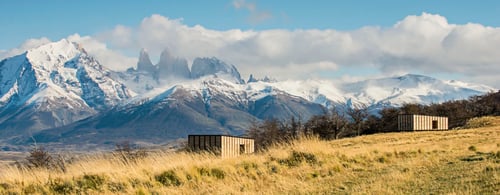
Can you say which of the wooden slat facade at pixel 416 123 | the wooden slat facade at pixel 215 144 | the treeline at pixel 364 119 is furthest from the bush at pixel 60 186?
the treeline at pixel 364 119

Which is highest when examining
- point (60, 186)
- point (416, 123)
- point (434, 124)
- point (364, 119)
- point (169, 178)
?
point (416, 123)

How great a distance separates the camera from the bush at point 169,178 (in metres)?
16.4

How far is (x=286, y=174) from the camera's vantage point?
1672 centimetres

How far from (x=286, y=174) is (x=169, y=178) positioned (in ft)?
10.3

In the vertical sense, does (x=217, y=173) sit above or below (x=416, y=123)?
below

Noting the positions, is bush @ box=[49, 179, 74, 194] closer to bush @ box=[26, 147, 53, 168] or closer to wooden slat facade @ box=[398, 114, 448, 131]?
bush @ box=[26, 147, 53, 168]

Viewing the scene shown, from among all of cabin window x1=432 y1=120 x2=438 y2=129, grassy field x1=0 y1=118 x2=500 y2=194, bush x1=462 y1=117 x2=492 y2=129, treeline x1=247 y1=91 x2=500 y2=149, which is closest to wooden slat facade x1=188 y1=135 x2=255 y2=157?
grassy field x1=0 y1=118 x2=500 y2=194

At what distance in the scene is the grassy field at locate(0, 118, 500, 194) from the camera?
13.7 m

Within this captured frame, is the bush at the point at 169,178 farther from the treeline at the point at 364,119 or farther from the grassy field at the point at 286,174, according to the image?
the treeline at the point at 364,119

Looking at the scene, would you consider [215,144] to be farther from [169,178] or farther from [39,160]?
[39,160]

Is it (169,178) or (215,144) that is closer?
(169,178)

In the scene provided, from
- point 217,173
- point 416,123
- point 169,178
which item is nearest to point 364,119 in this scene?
point 416,123

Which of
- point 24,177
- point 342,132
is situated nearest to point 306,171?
point 24,177

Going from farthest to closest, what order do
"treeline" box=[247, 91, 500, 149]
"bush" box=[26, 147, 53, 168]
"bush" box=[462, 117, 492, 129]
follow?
"treeline" box=[247, 91, 500, 149], "bush" box=[462, 117, 492, 129], "bush" box=[26, 147, 53, 168]
